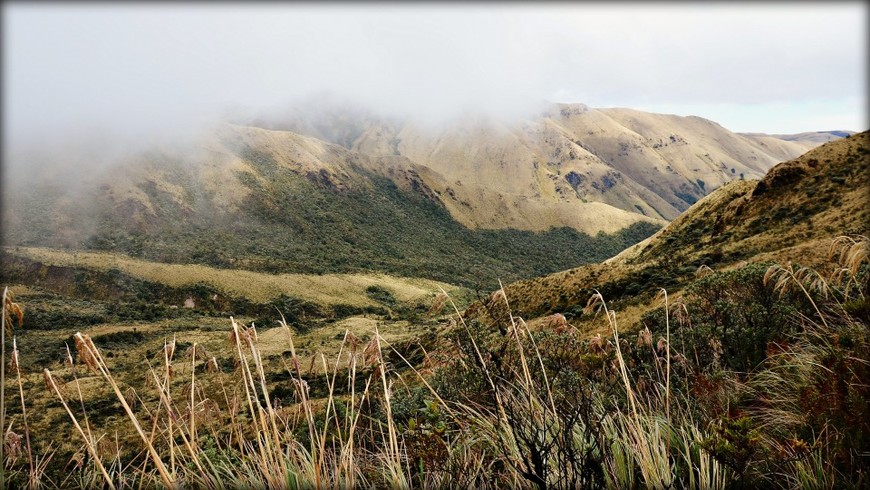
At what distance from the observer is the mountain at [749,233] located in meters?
26.1

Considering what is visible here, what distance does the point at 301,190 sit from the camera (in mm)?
128750

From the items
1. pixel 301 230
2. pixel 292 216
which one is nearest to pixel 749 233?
pixel 301 230

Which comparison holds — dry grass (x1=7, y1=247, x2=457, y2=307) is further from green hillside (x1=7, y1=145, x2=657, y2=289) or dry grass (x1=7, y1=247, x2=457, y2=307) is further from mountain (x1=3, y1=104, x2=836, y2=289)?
mountain (x1=3, y1=104, x2=836, y2=289)

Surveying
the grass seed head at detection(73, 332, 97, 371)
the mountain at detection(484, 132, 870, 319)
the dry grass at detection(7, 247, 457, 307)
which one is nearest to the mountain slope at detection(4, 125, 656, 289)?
the dry grass at detection(7, 247, 457, 307)

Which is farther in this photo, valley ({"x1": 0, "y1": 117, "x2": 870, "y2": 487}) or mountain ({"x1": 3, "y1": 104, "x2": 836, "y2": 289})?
mountain ({"x1": 3, "y1": 104, "x2": 836, "y2": 289})

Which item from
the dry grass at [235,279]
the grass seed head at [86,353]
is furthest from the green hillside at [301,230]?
the grass seed head at [86,353]

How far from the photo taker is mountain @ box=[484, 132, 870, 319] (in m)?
26.1

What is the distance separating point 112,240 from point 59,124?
54.1 meters

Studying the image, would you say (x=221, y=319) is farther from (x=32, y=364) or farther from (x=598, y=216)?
(x=598, y=216)

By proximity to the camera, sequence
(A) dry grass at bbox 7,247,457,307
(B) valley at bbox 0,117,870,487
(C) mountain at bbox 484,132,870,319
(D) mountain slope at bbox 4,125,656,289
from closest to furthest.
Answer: (B) valley at bbox 0,117,870,487 < (C) mountain at bbox 484,132,870,319 < (A) dry grass at bbox 7,247,457,307 < (D) mountain slope at bbox 4,125,656,289

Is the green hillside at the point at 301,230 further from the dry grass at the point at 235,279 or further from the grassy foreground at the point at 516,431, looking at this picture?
the grassy foreground at the point at 516,431

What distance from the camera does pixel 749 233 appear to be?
1267 inches

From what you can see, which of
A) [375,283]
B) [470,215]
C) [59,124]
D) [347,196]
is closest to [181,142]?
[59,124]

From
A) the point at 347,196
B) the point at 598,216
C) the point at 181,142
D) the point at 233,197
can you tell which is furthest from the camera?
the point at 598,216
